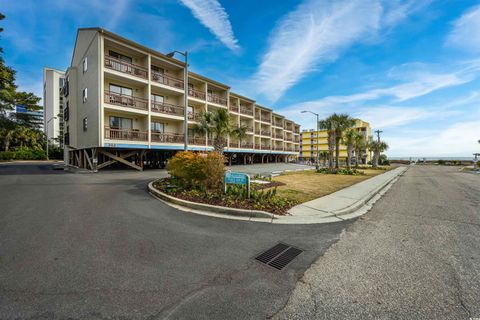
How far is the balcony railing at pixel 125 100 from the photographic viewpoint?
60.4 feet

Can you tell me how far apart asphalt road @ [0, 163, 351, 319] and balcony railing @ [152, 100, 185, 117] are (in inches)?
678

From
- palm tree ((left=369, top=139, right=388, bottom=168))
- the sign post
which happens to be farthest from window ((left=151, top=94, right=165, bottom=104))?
palm tree ((left=369, top=139, right=388, bottom=168))

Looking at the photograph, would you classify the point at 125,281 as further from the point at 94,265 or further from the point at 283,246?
the point at 283,246

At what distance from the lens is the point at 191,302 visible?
8.18 ft

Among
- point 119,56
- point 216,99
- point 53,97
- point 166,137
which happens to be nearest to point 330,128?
point 216,99

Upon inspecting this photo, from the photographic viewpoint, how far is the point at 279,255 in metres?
3.83

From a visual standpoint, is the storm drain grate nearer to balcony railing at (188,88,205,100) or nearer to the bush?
the bush

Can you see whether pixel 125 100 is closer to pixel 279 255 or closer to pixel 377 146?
pixel 279 255

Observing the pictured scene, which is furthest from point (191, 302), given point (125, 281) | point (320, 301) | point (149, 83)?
point (149, 83)

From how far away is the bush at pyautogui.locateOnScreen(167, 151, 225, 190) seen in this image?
8.96m

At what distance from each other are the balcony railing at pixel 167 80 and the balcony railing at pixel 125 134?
6.48 m

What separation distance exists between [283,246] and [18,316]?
13.2ft

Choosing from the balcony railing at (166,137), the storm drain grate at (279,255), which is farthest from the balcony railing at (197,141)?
the storm drain grate at (279,255)

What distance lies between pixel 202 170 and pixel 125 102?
1584 cm
